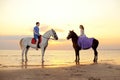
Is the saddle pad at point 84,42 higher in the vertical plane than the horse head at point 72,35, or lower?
lower

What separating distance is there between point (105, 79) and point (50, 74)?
2266 millimetres

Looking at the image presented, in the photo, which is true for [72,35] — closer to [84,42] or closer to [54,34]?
[84,42]

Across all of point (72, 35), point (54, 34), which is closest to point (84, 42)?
point (72, 35)

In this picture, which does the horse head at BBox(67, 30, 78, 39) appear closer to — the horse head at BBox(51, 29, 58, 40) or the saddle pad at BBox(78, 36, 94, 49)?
the saddle pad at BBox(78, 36, 94, 49)

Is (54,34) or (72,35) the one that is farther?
(72,35)

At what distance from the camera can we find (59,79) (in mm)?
10406

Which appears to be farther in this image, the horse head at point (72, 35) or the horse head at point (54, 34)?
the horse head at point (72, 35)

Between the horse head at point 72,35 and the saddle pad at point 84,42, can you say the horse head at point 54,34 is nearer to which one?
the horse head at point 72,35

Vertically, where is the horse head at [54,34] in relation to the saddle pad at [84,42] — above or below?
above

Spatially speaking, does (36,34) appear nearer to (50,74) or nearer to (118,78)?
(50,74)

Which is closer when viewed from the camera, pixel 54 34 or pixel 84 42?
pixel 54 34

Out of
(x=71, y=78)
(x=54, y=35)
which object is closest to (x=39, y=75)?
(x=71, y=78)

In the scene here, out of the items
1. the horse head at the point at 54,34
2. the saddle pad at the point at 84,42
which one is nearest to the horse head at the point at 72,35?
the saddle pad at the point at 84,42

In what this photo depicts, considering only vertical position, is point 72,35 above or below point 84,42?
above
